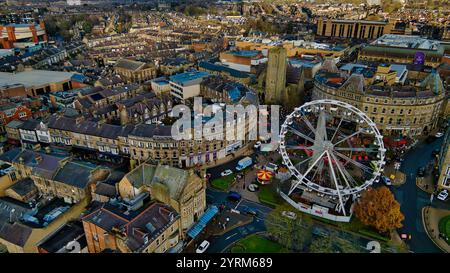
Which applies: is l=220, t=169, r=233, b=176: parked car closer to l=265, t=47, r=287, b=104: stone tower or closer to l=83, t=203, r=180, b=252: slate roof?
l=83, t=203, r=180, b=252: slate roof

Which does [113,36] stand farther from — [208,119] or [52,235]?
[52,235]

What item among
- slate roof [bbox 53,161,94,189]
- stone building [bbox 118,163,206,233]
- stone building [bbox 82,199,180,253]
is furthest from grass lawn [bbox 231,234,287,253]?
slate roof [bbox 53,161,94,189]

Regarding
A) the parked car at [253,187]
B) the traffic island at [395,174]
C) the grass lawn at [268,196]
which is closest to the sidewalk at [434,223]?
the traffic island at [395,174]

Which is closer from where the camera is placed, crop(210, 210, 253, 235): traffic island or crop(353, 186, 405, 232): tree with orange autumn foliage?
crop(353, 186, 405, 232): tree with orange autumn foliage

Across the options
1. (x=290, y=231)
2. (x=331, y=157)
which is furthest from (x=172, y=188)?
(x=331, y=157)

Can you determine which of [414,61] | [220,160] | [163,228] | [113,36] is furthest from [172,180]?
[113,36]
